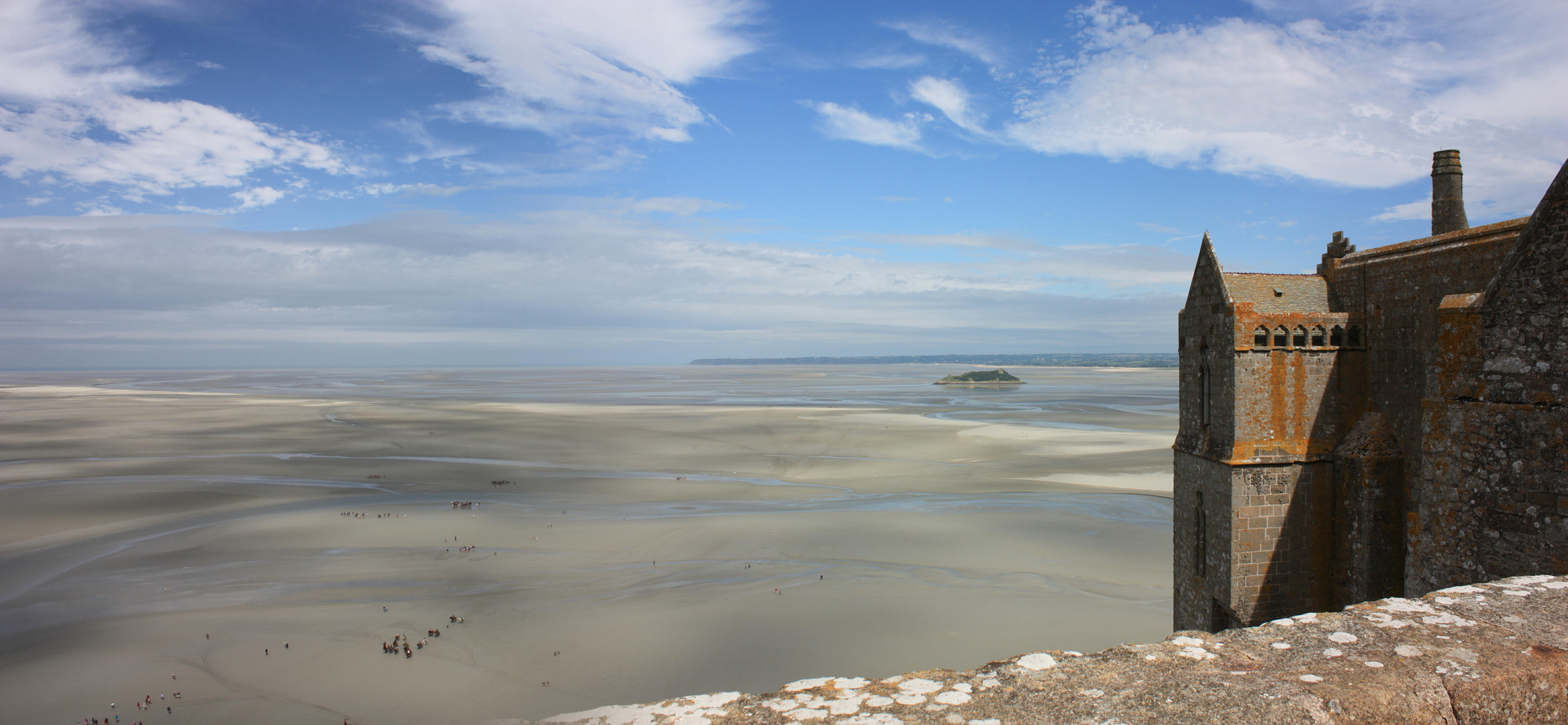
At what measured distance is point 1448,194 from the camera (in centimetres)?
1225

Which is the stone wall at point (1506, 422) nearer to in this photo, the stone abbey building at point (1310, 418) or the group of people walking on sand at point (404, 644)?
the stone abbey building at point (1310, 418)

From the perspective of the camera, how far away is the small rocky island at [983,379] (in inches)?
4512

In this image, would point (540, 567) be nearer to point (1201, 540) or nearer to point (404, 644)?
point (404, 644)

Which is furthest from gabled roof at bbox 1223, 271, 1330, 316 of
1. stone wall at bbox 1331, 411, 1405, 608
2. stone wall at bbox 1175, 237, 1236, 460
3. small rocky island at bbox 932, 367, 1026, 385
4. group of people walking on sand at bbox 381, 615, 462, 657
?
small rocky island at bbox 932, 367, 1026, 385

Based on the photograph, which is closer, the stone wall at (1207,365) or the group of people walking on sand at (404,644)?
the stone wall at (1207,365)

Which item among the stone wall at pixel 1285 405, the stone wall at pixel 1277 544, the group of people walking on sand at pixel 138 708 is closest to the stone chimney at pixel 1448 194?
the stone wall at pixel 1285 405

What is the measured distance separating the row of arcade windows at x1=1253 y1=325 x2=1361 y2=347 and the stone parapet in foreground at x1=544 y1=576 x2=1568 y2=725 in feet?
26.0

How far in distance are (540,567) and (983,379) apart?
105 m

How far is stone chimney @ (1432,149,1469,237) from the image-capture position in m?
12.2

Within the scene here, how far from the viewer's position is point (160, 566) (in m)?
21.2

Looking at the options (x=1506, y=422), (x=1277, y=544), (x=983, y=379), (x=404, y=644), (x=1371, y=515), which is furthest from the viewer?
(x=983, y=379)

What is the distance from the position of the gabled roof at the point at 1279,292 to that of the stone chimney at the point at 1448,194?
3014 millimetres

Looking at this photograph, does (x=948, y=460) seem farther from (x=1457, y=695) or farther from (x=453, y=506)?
(x=1457, y=695)

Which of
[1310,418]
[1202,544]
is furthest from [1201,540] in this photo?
[1310,418]
